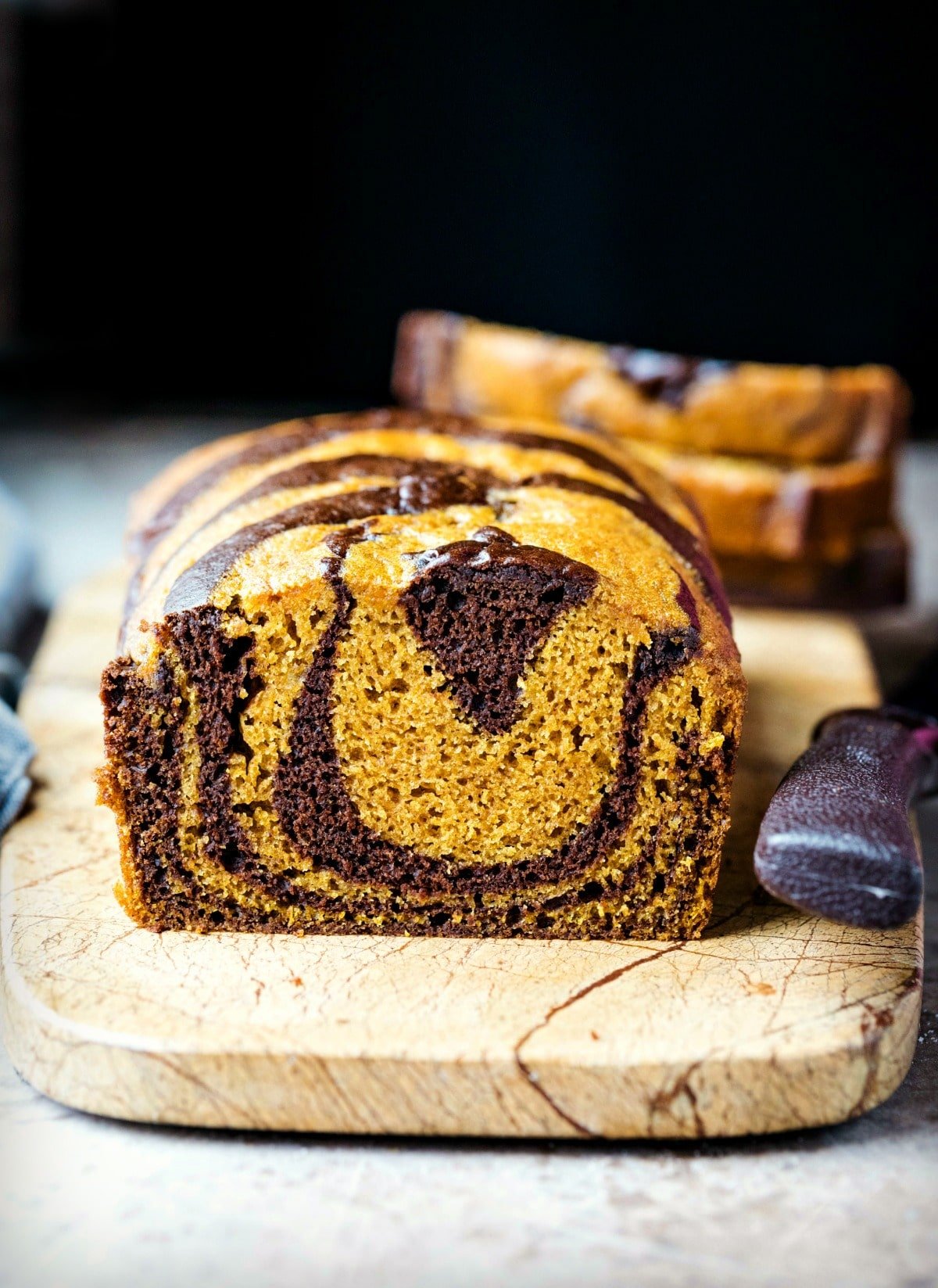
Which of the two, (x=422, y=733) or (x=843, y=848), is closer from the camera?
(x=843, y=848)

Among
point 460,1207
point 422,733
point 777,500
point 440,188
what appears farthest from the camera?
point 440,188

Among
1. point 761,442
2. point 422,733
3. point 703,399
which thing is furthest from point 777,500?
point 422,733

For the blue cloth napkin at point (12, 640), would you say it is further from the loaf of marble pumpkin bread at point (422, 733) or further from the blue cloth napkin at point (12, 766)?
the loaf of marble pumpkin bread at point (422, 733)

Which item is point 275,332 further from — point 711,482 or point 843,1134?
point 843,1134

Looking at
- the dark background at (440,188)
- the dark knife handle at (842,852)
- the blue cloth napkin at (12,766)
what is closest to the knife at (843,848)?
the dark knife handle at (842,852)

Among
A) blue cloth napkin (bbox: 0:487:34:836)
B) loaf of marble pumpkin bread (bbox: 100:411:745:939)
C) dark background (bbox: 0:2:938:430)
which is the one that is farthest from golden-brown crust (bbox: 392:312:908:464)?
loaf of marble pumpkin bread (bbox: 100:411:745:939)

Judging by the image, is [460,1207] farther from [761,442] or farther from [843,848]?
[761,442]
